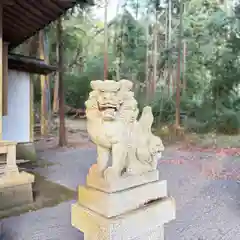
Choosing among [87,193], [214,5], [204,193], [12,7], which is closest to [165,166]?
[204,193]

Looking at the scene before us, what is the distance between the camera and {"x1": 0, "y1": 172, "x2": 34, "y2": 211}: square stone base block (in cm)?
345

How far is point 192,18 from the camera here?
1243 centimetres

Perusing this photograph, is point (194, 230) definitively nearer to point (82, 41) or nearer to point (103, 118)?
point (103, 118)

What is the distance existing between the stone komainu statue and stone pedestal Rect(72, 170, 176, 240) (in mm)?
73

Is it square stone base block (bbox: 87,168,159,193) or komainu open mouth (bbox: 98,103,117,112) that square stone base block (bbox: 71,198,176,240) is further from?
komainu open mouth (bbox: 98,103,117,112)

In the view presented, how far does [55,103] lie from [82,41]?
138 inches

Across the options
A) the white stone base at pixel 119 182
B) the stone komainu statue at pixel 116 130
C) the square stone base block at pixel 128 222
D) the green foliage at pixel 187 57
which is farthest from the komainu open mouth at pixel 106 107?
the green foliage at pixel 187 57

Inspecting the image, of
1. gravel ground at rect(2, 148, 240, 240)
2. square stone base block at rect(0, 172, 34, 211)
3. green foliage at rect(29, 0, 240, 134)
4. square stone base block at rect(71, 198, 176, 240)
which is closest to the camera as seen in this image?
square stone base block at rect(71, 198, 176, 240)

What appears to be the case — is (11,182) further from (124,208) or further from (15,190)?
(124,208)

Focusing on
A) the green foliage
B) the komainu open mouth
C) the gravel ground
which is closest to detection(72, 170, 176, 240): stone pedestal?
the komainu open mouth

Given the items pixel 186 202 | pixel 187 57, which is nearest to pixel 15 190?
pixel 186 202

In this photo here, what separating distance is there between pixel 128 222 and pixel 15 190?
232 cm

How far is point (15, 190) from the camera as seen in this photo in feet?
11.6

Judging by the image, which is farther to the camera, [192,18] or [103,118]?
[192,18]
